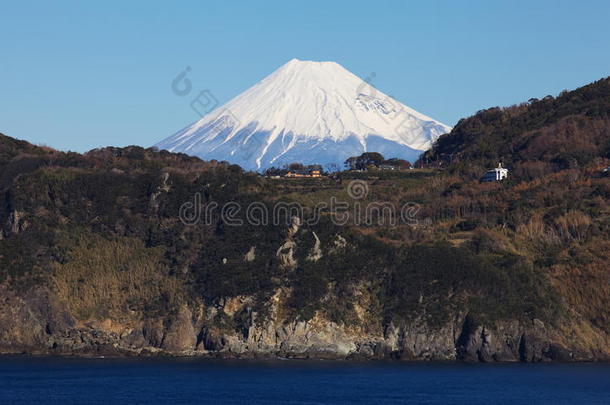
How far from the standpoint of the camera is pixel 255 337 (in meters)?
93.7

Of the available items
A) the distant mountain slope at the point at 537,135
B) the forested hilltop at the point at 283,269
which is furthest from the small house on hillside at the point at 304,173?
the forested hilltop at the point at 283,269

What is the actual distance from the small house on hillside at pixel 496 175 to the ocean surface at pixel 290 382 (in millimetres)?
38879

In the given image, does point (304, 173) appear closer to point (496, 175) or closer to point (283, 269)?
point (496, 175)

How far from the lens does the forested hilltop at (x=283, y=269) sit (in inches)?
3634

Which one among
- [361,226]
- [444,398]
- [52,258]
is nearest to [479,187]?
[361,226]

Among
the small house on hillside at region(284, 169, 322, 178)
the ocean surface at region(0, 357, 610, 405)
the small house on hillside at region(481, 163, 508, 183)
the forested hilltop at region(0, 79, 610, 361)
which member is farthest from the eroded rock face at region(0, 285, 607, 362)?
the small house on hillside at region(284, 169, 322, 178)

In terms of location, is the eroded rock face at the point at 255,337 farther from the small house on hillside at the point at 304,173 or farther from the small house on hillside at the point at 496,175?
the small house on hillside at the point at 304,173

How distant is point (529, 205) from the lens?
10981 cm

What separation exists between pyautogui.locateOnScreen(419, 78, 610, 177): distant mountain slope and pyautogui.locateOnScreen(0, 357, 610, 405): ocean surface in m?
41.7

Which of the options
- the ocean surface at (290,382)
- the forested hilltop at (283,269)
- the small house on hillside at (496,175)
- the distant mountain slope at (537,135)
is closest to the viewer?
the ocean surface at (290,382)

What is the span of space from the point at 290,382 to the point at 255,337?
55.2 feet

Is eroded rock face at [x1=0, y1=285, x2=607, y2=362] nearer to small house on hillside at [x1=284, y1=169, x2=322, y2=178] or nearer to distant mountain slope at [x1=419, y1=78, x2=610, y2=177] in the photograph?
distant mountain slope at [x1=419, y1=78, x2=610, y2=177]

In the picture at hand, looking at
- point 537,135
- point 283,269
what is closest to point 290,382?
point 283,269

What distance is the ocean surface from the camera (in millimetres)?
70250
